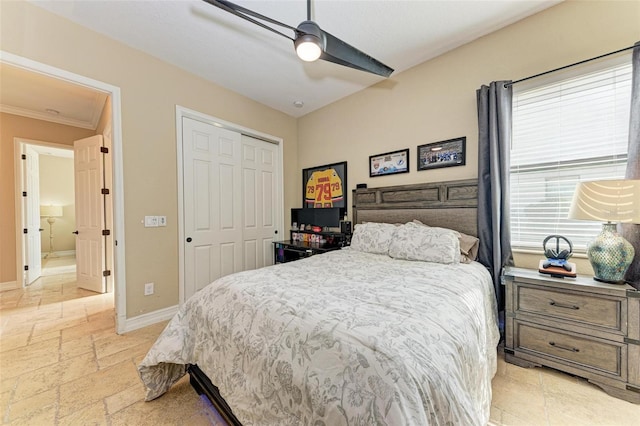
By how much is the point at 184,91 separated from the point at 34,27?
3.89ft

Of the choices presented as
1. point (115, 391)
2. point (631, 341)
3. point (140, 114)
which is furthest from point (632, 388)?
point (140, 114)

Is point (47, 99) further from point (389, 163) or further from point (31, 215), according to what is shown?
point (389, 163)

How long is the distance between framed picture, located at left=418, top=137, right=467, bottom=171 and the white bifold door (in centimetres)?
230

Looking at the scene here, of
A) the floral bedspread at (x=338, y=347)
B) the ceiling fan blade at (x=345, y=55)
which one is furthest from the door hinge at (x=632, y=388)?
the ceiling fan blade at (x=345, y=55)

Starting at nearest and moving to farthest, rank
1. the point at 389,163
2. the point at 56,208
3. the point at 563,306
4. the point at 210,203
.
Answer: the point at 563,306 < the point at 389,163 < the point at 210,203 < the point at 56,208

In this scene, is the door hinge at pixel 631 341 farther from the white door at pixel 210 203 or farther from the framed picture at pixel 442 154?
the white door at pixel 210 203

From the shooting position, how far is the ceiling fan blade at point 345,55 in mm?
1729

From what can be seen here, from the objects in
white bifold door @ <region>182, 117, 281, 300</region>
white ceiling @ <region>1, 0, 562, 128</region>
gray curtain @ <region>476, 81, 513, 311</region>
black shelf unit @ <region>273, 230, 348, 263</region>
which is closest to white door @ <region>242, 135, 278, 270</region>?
white bifold door @ <region>182, 117, 281, 300</region>

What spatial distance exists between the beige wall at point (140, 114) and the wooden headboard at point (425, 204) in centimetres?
235

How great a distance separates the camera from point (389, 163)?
124 inches

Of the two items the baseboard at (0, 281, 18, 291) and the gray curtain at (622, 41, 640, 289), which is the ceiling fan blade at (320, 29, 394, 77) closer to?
the gray curtain at (622, 41, 640, 289)

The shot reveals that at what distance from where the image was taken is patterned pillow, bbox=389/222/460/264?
2129 millimetres

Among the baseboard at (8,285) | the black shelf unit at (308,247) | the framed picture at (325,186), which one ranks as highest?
the framed picture at (325,186)

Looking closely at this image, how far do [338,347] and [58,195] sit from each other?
8.89 metres
